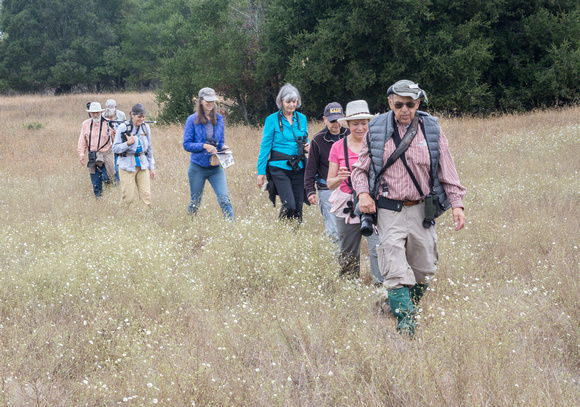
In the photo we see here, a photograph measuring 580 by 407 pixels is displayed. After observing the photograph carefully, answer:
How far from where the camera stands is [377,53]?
19.7 metres

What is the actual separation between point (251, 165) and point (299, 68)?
901cm

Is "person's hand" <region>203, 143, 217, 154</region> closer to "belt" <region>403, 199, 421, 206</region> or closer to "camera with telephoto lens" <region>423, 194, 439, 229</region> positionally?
"belt" <region>403, 199, 421, 206</region>

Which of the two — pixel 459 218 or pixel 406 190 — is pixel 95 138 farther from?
pixel 459 218

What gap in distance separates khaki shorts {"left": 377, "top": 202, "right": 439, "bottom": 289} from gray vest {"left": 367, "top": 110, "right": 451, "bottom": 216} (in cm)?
16

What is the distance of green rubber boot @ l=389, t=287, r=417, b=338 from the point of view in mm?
3613

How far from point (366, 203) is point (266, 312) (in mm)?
1223

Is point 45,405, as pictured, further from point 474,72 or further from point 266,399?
point 474,72

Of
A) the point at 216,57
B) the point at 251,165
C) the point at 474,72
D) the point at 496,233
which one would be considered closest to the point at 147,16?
the point at 216,57

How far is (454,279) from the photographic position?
4992 millimetres

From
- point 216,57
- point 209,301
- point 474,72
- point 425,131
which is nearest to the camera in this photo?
point 425,131

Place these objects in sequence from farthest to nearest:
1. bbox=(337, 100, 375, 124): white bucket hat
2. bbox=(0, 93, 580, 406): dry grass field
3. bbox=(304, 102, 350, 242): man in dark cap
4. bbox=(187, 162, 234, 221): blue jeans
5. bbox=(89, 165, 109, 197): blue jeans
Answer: bbox=(89, 165, 109, 197): blue jeans, bbox=(187, 162, 234, 221): blue jeans, bbox=(304, 102, 350, 242): man in dark cap, bbox=(337, 100, 375, 124): white bucket hat, bbox=(0, 93, 580, 406): dry grass field

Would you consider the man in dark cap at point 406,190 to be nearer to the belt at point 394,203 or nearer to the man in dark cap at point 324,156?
the belt at point 394,203

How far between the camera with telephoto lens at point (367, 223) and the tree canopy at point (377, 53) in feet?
51.2

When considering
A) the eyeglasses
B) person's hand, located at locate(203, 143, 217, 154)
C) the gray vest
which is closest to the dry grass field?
the gray vest
